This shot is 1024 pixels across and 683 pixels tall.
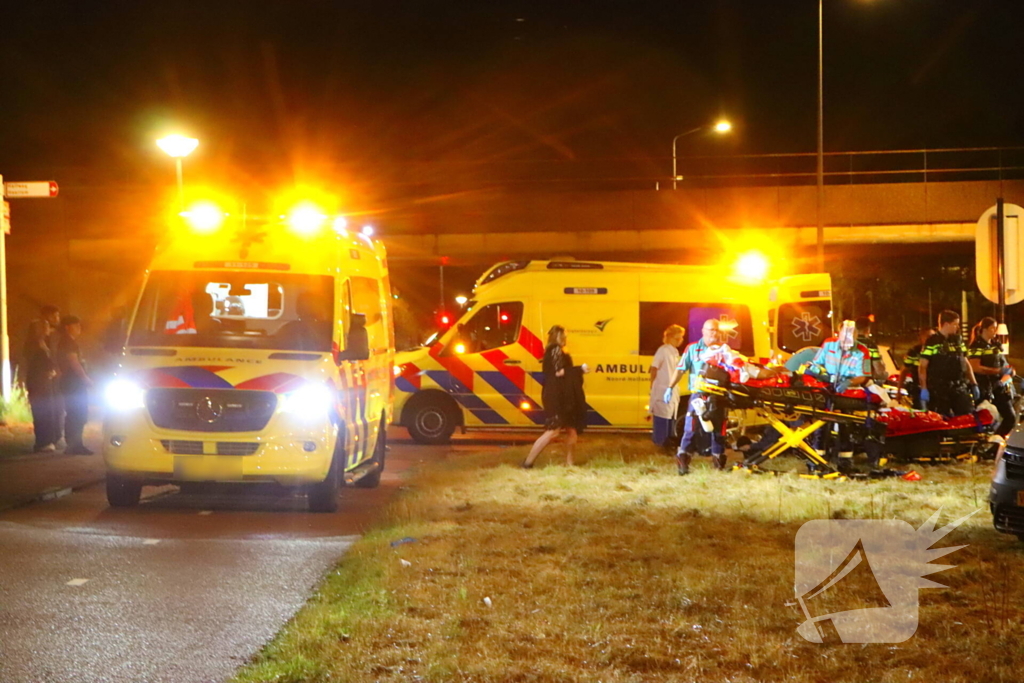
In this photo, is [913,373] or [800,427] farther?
[913,373]

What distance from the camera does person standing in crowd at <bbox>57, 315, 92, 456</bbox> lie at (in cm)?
1387

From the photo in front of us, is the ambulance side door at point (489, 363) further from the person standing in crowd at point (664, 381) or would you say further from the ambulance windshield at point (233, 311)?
the ambulance windshield at point (233, 311)

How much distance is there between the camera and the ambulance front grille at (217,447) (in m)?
9.81

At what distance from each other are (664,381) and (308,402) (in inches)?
219

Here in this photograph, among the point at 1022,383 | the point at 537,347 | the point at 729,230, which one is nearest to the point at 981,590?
the point at 1022,383

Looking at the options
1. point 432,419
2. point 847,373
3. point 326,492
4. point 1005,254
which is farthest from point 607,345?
point 326,492

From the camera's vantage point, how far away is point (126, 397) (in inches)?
390

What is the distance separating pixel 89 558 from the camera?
8055mm

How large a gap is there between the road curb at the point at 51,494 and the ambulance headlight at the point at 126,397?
4.12 feet

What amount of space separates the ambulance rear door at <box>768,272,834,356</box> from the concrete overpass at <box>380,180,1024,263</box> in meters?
14.9

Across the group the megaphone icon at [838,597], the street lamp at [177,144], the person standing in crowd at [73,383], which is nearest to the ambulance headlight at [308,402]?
the megaphone icon at [838,597]

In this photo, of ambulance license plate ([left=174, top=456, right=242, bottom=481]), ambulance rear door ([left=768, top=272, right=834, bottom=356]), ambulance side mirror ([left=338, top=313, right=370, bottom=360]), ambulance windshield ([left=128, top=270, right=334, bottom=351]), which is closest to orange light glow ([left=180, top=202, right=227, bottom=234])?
ambulance windshield ([left=128, top=270, right=334, bottom=351])

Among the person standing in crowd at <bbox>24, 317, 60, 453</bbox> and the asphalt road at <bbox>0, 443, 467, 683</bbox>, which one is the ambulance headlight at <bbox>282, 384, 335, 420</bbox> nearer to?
the asphalt road at <bbox>0, 443, 467, 683</bbox>

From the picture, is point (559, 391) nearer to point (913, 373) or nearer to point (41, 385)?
point (41, 385)
